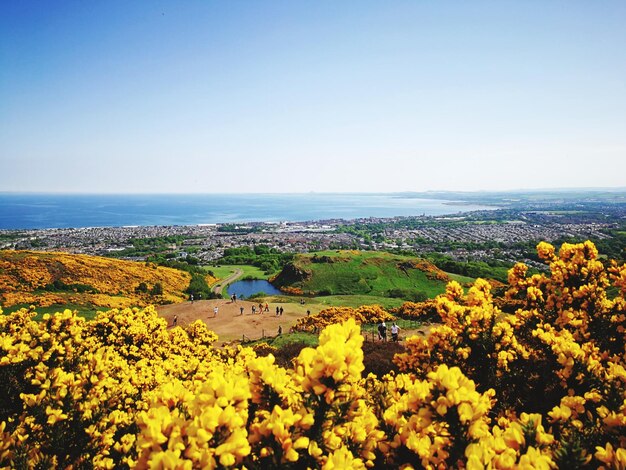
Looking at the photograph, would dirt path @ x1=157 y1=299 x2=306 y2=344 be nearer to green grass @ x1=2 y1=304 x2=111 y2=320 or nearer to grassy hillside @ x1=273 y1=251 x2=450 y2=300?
green grass @ x1=2 y1=304 x2=111 y2=320

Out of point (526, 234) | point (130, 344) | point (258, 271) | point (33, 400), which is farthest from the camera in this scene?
point (526, 234)

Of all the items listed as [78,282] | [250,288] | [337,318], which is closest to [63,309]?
[78,282]

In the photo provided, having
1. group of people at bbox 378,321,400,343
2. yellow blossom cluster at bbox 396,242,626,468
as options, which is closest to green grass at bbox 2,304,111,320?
group of people at bbox 378,321,400,343

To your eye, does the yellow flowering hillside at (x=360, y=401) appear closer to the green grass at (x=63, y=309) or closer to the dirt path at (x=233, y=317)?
the dirt path at (x=233, y=317)

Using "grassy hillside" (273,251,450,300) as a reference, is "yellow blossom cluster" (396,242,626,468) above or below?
above

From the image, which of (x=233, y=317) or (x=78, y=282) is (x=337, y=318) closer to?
(x=233, y=317)

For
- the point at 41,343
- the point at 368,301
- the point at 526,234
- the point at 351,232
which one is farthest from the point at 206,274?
the point at 526,234

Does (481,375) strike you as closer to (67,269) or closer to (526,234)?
(67,269)
